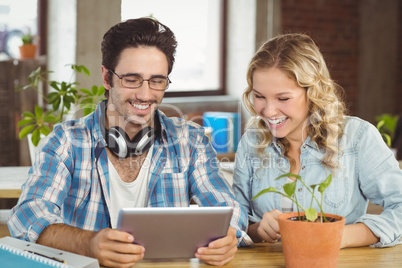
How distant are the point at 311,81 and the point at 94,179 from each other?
29.9 inches

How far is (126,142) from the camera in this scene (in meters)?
1.85

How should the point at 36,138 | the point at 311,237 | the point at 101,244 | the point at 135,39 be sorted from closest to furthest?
1. the point at 311,237
2. the point at 101,244
3. the point at 135,39
4. the point at 36,138

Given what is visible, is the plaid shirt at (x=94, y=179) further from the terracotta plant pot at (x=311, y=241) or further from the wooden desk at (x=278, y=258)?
the terracotta plant pot at (x=311, y=241)

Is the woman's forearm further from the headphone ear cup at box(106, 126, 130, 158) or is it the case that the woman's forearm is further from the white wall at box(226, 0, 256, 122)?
the white wall at box(226, 0, 256, 122)

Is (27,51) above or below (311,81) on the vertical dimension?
above

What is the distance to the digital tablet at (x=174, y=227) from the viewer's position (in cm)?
126

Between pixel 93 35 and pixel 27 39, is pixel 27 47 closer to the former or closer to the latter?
pixel 27 39

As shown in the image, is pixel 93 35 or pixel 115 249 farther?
pixel 93 35

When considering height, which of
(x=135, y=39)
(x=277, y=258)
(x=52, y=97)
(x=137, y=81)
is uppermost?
(x=135, y=39)

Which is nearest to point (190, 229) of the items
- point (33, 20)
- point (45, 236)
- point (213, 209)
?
point (213, 209)

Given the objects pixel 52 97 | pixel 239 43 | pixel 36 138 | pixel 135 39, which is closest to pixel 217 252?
pixel 135 39

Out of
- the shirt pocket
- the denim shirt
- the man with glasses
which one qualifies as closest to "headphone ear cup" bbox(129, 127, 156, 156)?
the man with glasses

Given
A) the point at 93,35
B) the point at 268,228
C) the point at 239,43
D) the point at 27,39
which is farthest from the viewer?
the point at 239,43

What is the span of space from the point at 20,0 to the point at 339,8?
11.4 ft
